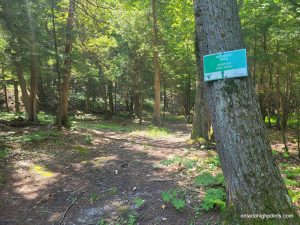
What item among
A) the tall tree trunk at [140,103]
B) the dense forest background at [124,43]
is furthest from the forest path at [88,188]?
the tall tree trunk at [140,103]

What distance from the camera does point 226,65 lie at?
102 inches

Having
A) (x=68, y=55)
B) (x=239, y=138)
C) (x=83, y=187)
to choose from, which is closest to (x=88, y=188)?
(x=83, y=187)

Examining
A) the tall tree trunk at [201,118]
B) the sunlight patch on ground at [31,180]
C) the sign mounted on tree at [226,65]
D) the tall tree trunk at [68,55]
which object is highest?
the tall tree trunk at [68,55]

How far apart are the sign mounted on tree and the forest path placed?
185 cm

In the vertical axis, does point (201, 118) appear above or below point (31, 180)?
above

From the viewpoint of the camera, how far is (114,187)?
191 inches

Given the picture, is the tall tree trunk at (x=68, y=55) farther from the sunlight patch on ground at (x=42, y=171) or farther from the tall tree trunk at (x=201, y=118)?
the tall tree trunk at (x=201, y=118)

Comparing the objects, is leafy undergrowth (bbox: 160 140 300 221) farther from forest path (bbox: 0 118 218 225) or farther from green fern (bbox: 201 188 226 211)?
forest path (bbox: 0 118 218 225)

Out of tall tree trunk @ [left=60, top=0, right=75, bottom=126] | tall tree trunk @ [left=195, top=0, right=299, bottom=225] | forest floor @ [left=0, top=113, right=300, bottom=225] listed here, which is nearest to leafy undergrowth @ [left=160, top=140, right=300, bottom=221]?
forest floor @ [left=0, top=113, right=300, bottom=225]

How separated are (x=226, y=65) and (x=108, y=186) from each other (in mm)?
3506

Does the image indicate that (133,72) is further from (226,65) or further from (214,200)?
(226,65)

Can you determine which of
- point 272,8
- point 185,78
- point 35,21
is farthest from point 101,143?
point 185,78

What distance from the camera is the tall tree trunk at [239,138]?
2.53 meters

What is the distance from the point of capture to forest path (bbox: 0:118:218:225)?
148 inches
